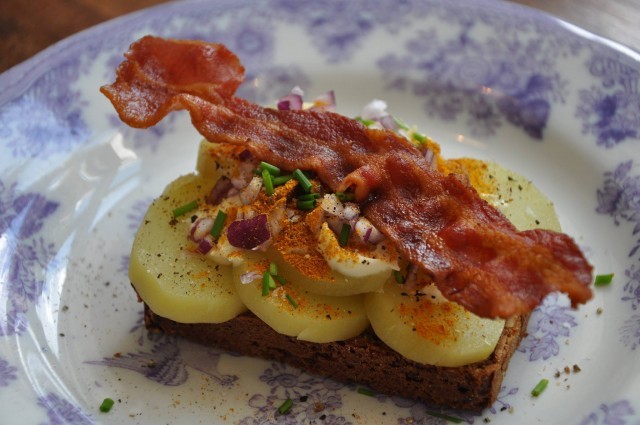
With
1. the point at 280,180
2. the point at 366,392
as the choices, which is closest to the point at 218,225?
the point at 280,180

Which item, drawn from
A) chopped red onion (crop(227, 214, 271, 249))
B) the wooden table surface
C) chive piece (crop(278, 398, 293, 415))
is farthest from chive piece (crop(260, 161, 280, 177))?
the wooden table surface

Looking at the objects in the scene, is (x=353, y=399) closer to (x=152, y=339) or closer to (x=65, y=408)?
(x=152, y=339)

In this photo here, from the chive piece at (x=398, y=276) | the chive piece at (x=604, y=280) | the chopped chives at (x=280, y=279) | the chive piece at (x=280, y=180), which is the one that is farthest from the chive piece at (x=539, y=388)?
the chive piece at (x=280, y=180)

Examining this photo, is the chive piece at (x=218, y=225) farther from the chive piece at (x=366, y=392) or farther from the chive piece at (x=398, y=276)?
the chive piece at (x=366, y=392)

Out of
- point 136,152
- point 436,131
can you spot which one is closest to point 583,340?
point 436,131

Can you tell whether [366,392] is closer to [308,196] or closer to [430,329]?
[430,329]

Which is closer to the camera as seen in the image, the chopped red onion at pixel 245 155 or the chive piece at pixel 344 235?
the chive piece at pixel 344 235
